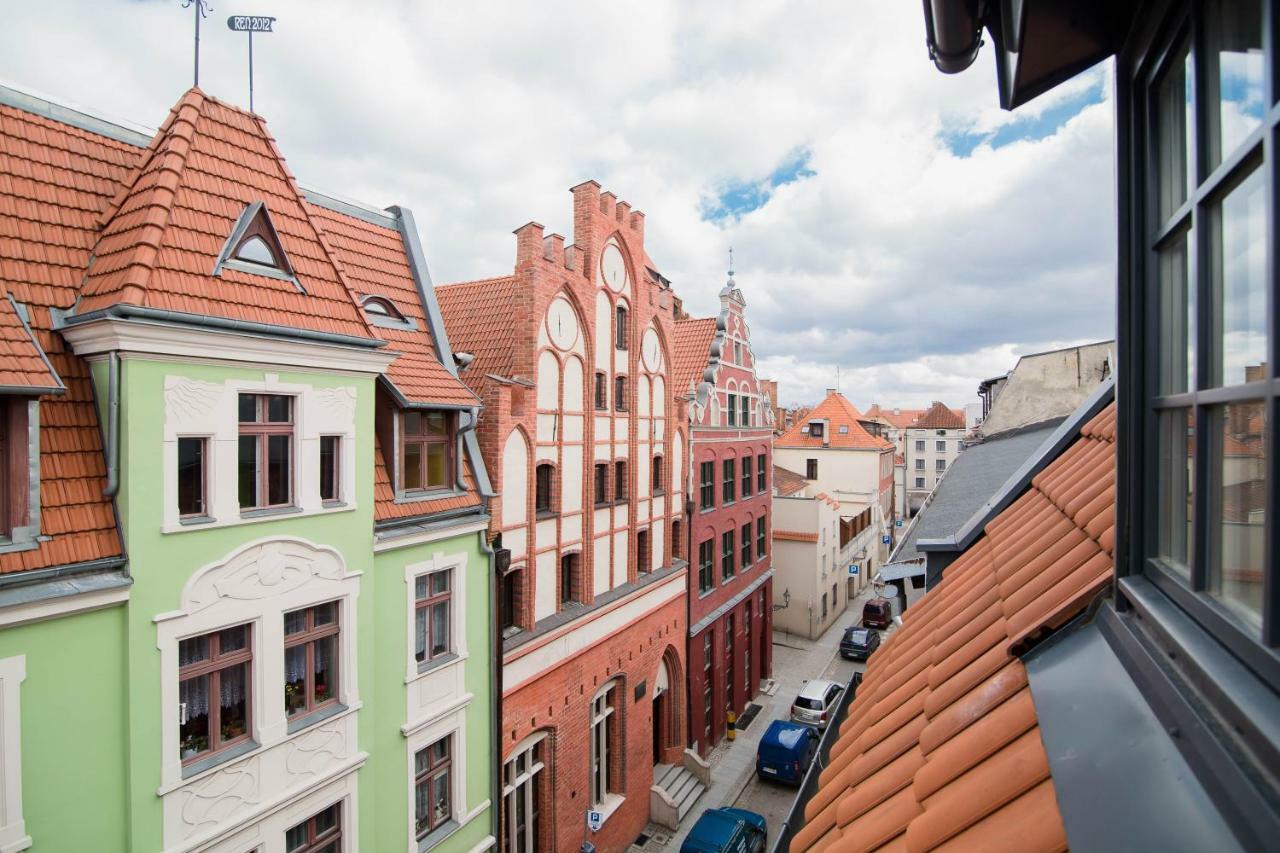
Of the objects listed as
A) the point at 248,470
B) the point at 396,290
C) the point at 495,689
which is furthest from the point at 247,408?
the point at 495,689

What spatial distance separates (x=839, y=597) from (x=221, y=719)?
32205mm

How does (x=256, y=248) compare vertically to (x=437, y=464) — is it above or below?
above

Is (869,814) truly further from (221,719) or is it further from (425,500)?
(425,500)

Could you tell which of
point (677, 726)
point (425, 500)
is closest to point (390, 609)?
point (425, 500)

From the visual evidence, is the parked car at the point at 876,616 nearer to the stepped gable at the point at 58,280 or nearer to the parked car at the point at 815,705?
the parked car at the point at 815,705

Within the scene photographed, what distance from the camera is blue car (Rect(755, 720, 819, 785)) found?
60.4 ft

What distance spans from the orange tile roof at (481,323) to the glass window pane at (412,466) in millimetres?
2438

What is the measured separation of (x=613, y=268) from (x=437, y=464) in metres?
7.05

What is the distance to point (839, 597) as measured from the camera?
35.1 metres

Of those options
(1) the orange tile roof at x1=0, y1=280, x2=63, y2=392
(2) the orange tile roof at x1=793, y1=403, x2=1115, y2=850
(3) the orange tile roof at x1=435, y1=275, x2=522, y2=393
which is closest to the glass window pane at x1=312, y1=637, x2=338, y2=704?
(1) the orange tile roof at x1=0, y1=280, x2=63, y2=392

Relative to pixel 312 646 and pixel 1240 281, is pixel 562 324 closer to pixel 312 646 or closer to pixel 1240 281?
pixel 312 646

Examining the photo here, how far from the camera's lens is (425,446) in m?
10.5

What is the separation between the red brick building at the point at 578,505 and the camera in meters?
12.7

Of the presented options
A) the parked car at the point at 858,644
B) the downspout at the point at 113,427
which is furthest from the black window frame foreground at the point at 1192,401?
the parked car at the point at 858,644
